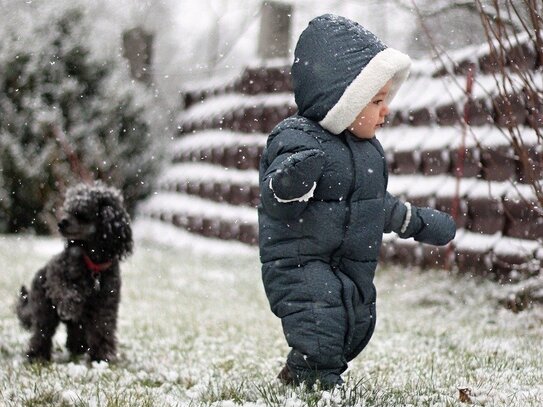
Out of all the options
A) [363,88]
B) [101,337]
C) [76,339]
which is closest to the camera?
[363,88]

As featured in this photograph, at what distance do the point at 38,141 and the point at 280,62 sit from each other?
17.1 ft

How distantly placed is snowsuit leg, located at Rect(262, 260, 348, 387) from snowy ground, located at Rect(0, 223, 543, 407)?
0.58 ft

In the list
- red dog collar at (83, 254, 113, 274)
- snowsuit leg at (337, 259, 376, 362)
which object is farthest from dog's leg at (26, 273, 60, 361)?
snowsuit leg at (337, 259, 376, 362)

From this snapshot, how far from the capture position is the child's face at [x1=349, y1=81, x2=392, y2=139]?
4.05 meters

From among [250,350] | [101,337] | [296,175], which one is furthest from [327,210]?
[250,350]

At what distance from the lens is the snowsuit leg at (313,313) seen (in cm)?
392

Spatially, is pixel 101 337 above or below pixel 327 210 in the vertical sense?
below

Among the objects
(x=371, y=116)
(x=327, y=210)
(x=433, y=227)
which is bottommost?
(x=433, y=227)

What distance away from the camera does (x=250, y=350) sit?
6270mm

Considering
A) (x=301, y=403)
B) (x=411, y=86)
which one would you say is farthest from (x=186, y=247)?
(x=301, y=403)

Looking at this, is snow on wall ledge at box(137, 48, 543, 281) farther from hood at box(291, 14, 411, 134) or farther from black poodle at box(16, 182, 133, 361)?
black poodle at box(16, 182, 133, 361)

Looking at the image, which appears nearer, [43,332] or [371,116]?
[371,116]

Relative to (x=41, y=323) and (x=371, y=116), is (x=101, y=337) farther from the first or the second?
(x=371, y=116)

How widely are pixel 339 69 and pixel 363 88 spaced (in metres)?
0.15
